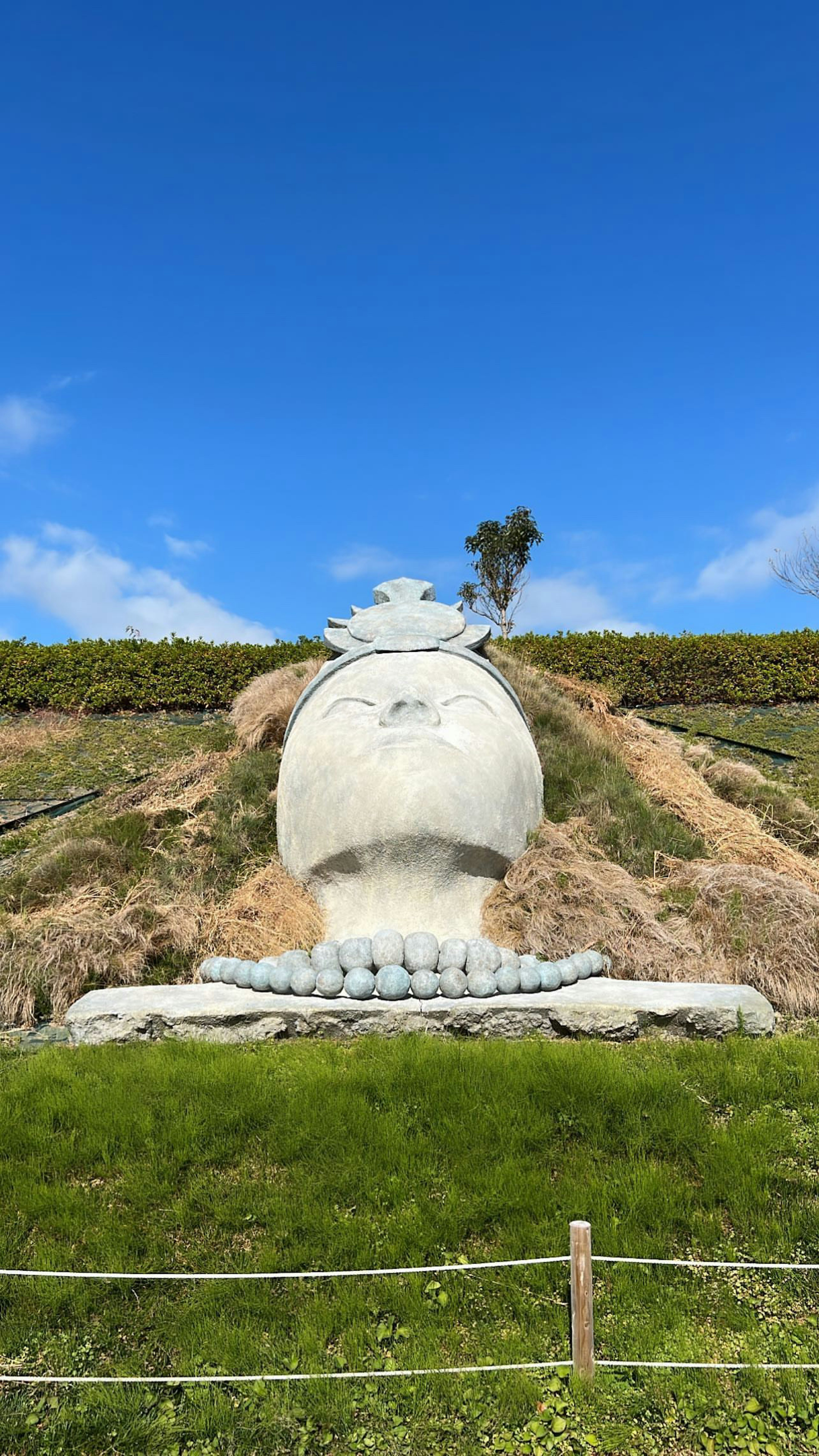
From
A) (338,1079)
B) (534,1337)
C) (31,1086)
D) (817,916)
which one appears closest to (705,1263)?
(534,1337)

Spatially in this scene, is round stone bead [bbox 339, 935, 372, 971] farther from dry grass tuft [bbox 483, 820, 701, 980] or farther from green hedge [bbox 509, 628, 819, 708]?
green hedge [bbox 509, 628, 819, 708]

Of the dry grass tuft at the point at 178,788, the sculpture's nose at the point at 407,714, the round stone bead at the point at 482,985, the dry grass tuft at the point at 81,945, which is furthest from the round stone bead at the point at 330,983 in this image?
the dry grass tuft at the point at 178,788

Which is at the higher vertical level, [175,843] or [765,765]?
[765,765]

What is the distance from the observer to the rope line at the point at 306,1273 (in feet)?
7.00

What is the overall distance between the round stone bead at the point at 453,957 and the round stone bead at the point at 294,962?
63 cm

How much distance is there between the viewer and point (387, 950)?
4.09 meters

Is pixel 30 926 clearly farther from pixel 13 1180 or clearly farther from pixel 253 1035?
pixel 13 1180

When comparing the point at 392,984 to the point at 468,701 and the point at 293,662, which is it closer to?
the point at 468,701

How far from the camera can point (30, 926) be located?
4.97 metres

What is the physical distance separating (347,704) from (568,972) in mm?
2126

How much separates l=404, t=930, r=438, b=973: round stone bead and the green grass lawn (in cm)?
58

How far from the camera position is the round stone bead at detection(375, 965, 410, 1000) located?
3906 mm

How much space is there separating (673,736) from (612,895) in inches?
183

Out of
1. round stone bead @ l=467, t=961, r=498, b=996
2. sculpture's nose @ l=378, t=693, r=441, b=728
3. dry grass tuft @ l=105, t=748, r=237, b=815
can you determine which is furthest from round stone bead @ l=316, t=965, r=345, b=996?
dry grass tuft @ l=105, t=748, r=237, b=815
